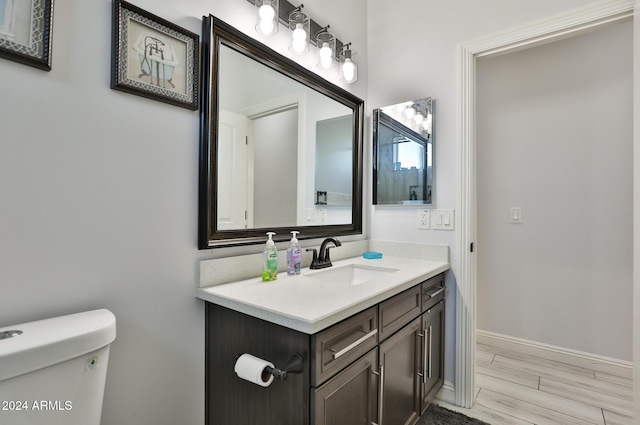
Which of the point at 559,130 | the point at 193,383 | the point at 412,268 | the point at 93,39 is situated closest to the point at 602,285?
the point at 559,130

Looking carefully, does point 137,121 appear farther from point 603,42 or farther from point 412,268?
point 603,42

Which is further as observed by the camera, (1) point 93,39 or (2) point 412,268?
(2) point 412,268

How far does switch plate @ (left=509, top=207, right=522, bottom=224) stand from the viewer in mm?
2582

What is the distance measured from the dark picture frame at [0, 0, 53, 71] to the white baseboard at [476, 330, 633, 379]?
321cm

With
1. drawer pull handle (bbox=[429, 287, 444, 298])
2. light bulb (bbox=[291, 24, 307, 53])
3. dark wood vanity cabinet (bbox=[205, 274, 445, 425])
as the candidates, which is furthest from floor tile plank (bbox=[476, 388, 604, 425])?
light bulb (bbox=[291, 24, 307, 53])

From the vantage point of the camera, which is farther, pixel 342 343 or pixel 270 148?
pixel 270 148

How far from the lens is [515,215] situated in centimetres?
260

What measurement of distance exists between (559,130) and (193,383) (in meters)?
2.90

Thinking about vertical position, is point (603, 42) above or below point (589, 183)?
above

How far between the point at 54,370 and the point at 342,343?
0.76 meters

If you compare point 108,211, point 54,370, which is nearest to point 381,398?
point 54,370

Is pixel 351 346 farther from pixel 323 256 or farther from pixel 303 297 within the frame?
pixel 323 256

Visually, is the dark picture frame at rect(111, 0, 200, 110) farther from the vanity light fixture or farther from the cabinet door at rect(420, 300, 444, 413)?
the cabinet door at rect(420, 300, 444, 413)

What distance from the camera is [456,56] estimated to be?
1889 mm
